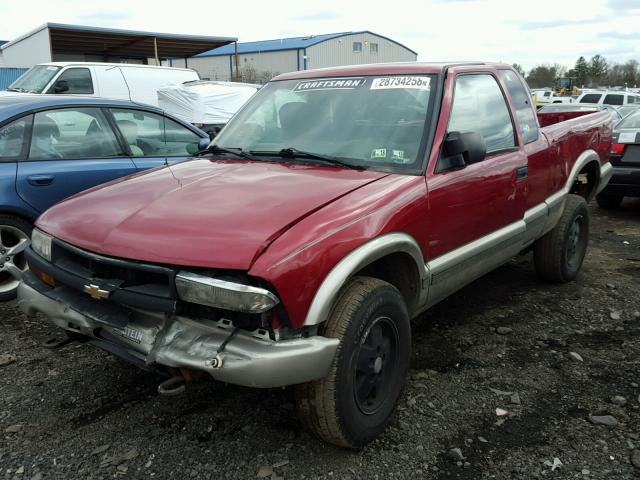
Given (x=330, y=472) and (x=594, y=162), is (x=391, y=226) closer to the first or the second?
(x=330, y=472)

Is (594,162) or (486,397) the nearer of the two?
(486,397)

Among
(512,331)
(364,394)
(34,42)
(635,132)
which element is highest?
(34,42)

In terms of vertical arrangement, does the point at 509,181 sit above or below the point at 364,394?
above

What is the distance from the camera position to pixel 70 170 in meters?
4.61

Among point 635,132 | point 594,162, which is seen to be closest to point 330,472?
point 594,162

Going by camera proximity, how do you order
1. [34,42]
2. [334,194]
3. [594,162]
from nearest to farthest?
[334,194] → [594,162] → [34,42]

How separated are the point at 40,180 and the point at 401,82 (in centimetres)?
292

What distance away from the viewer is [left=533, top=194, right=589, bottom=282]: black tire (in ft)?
15.8

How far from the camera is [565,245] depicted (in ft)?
16.0

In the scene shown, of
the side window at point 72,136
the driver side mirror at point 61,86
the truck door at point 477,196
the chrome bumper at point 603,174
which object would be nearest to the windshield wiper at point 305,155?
the truck door at point 477,196

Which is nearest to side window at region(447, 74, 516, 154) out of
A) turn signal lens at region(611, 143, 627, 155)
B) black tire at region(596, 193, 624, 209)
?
turn signal lens at region(611, 143, 627, 155)

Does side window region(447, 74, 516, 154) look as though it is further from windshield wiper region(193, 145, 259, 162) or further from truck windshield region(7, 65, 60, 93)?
truck windshield region(7, 65, 60, 93)

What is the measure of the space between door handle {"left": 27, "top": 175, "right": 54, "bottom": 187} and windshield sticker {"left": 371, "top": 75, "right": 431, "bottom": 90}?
2.71 metres

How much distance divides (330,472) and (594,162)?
424 cm
